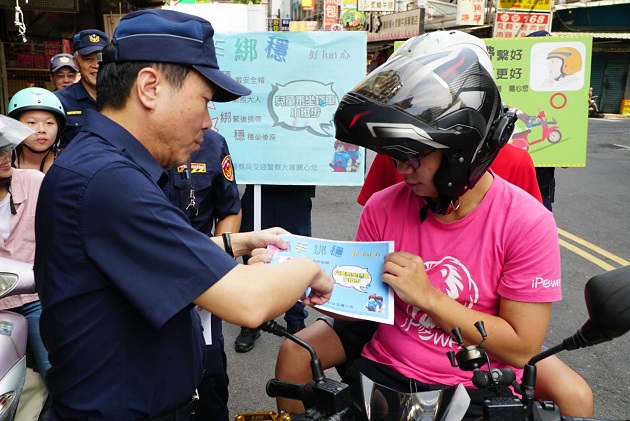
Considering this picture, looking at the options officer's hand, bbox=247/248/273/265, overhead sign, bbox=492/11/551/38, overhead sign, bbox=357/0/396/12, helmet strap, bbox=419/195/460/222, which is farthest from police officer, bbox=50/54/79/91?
overhead sign, bbox=357/0/396/12

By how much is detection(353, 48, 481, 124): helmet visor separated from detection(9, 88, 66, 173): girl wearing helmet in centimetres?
292

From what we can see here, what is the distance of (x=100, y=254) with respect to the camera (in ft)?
4.28

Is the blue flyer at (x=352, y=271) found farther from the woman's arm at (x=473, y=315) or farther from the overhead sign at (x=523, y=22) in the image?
the overhead sign at (x=523, y=22)

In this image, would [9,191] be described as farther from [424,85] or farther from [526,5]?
[526,5]

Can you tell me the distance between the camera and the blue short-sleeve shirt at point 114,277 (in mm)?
1300

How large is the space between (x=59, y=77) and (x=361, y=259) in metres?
4.89

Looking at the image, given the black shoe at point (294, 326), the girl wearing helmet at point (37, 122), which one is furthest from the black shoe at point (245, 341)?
the girl wearing helmet at point (37, 122)

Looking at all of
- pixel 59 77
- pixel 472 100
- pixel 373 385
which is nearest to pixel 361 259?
pixel 373 385

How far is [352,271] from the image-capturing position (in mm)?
1847

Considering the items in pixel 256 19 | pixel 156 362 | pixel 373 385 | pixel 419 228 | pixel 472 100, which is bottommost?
pixel 373 385

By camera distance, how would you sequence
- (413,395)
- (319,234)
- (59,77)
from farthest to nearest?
(319,234)
(59,77)
(413,395)

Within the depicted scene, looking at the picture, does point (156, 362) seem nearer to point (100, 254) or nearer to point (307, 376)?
point (100, 254)

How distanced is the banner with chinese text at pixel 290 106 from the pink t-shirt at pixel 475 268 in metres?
2.24

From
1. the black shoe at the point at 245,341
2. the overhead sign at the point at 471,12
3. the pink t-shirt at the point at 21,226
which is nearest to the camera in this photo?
the pink t-shirt at the point at 21,226
